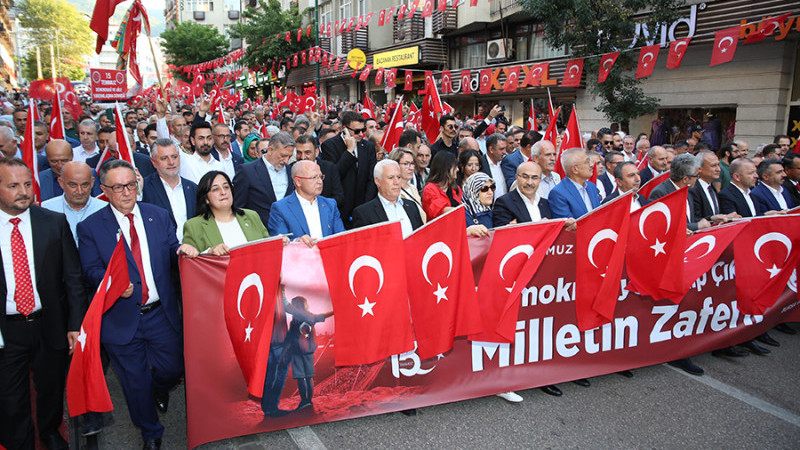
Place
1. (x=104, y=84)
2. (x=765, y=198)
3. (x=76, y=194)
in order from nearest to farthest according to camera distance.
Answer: (x=76, y=194)
(x=765, y=198)
(x=104, y=84)

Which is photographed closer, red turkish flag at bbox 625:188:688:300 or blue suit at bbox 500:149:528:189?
red turkish flag at bbox 625:188:688:300

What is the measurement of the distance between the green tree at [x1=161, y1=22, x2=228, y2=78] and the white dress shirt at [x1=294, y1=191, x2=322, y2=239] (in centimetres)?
5316

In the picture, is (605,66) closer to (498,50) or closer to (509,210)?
(498,50)

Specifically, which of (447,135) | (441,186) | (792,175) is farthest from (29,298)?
(792,175)

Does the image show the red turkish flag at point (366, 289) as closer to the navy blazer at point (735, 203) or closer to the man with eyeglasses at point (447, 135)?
the man with eyeglasses at point (447, 135)

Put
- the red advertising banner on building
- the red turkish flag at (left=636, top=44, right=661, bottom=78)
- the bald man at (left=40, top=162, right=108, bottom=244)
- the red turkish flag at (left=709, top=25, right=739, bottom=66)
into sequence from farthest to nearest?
the red advertising banner on building < the red turkish flag at (left=636, top=44, right=661, bottom=78) < the red turkish flag at (left=709, top=25, right=739, bottom=66) < the bald man at (left=40, top=162, right=108, bottom=244)

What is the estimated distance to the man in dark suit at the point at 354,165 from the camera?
665 cm

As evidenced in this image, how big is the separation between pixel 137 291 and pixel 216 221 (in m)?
0.74

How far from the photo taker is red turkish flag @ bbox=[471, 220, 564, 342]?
4.05 m

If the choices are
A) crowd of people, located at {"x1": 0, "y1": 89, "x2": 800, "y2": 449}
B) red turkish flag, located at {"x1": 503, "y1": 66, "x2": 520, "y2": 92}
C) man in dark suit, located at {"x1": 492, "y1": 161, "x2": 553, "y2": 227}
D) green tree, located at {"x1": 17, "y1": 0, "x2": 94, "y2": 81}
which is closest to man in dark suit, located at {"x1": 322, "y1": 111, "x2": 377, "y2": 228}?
crowd of people, located at {"x1": 0, "y1": 89, "x2": 800, "y2": 449}

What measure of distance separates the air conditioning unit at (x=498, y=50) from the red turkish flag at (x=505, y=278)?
20.2 m

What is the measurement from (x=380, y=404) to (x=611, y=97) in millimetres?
13261

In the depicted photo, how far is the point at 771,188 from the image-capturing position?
19.3 feet

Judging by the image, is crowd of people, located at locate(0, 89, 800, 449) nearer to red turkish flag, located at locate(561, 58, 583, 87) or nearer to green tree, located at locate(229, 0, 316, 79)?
red turkish flag, located at locate(561, 58, 583, 87)
